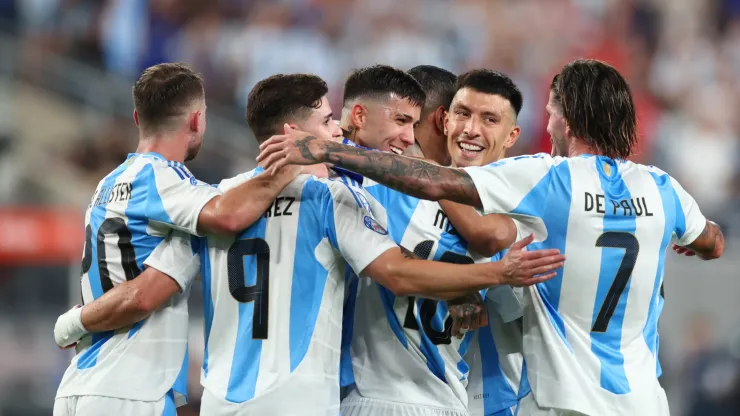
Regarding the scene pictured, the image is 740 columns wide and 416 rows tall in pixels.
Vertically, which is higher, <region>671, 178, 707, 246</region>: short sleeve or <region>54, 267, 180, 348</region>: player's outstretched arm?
<region>671, 178, 707, 246</region>: short sleeve

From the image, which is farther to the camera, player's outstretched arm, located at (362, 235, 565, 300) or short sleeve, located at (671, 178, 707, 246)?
Result: short sleeve, located at (671, 178, 707, 246)

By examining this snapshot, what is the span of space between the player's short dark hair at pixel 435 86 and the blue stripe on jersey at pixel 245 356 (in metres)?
1.63

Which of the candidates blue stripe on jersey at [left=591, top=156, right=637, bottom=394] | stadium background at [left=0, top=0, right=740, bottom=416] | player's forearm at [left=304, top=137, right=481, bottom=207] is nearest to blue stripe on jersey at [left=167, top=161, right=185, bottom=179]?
player's forearm at [left=304, top=137, right=481, bottom=207]

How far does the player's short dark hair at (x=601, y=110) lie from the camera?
462 centimetres

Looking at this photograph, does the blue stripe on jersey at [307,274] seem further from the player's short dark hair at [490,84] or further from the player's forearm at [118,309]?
the player's short dark hair at [490,84]

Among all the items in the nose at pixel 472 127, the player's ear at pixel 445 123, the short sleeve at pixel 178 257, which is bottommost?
the short sleeve at pixel 178 257

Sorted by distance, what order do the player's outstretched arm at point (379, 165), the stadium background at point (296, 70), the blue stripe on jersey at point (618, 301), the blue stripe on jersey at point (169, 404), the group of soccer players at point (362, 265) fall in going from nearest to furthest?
the player's outstretched arm at point (379, 165) < the group of soccer players at point (362, 265) < the blue stripe on jersey at point (618, 301) < the blue stripe on jersey at point (169, 404) < the stadium background at point (296, 70)

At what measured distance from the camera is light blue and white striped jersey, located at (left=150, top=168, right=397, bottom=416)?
435 centimetres

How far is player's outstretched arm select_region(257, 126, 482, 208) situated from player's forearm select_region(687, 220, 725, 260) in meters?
1.33

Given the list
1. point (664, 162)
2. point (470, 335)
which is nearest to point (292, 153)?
point (470, 335)

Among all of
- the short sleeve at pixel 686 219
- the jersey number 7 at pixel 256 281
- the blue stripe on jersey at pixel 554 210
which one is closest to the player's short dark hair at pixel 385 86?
the blue stripe on jersey at pixel 554 210

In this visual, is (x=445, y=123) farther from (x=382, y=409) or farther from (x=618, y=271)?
(x=382, y=409)

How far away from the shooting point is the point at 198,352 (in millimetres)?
10586

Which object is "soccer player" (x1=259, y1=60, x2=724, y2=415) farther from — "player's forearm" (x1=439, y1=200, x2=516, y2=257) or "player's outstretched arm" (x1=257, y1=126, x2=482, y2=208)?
"player's forearm" (x1=439, y1=200, x2=516, y2=257)
